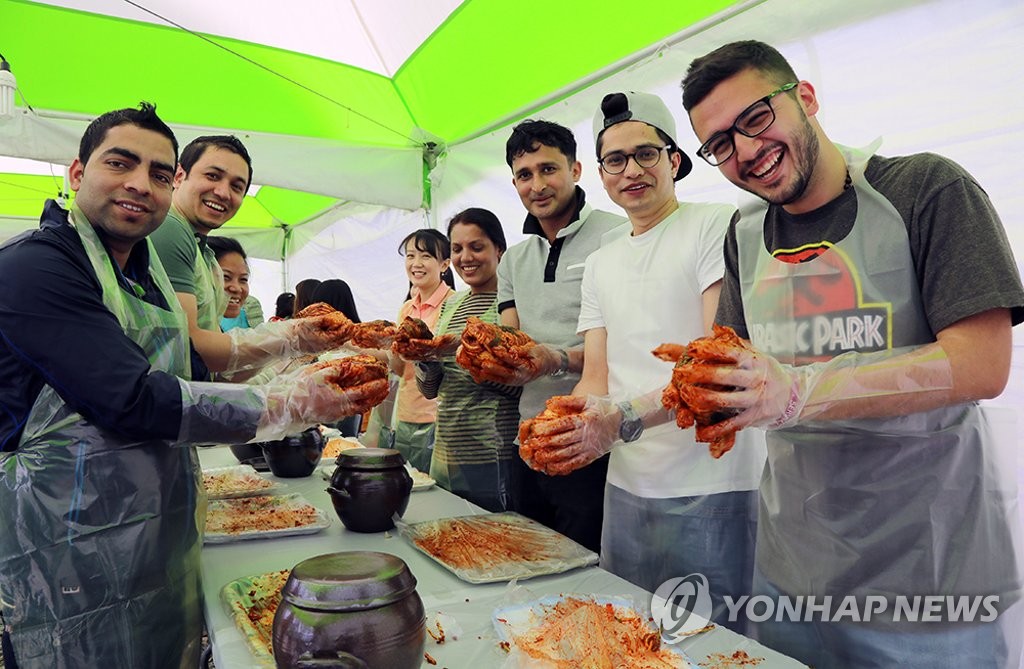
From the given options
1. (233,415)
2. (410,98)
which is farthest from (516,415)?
(410,98)

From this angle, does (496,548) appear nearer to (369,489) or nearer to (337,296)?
(369,489)

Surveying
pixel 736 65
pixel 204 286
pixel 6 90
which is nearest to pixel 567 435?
pixel 736 65

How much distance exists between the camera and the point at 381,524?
2.26m

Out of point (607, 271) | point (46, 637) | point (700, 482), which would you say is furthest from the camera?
point (607, 271)

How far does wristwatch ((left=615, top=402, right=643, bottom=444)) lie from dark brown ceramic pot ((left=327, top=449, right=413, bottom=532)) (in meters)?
0.81

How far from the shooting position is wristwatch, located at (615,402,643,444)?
1.95 metres

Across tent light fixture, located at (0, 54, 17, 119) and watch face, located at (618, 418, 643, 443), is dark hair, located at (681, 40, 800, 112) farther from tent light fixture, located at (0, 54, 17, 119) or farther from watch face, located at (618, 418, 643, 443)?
tent light fixture, located at (0, 54, 17, 119)

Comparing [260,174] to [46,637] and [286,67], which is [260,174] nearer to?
[286,67]

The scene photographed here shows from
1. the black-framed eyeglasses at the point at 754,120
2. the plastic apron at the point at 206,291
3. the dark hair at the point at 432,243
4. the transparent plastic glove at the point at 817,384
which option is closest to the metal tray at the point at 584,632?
the transparent plastic glove at the point at 817,384

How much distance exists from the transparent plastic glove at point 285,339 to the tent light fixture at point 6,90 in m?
2.00

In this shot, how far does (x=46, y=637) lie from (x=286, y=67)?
4.27m

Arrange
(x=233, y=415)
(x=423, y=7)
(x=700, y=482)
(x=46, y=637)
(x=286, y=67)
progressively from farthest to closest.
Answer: (x=286, y=67)
(x=423, y=7)
(x=700, y=482)
(x=233, y=415)
(x=46, y=637)

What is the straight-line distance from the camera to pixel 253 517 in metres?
2.46

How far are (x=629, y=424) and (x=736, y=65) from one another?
3.39 ft
